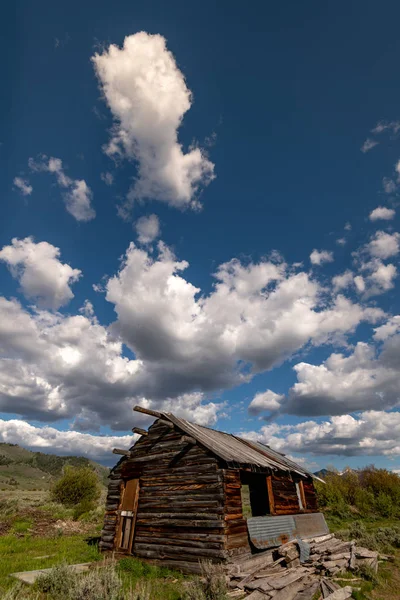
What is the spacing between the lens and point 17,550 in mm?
16469

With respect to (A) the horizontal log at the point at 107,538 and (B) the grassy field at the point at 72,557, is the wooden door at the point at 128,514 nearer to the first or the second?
(A) the horizontal log at the point at 107,538

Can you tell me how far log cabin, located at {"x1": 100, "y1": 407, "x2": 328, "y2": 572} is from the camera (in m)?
12.5

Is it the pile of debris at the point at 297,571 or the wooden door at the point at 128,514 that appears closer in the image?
the pile of debris at the point at 297,571

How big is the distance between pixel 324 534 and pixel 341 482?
2673 centimetres

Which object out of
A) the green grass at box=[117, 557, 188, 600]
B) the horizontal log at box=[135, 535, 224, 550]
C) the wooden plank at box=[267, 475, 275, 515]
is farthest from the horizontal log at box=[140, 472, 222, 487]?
the wooden plank at box=[267, 475, 275, 515]

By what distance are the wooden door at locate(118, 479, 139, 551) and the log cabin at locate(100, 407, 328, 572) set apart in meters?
0.04

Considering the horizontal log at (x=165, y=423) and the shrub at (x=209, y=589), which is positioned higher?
the horizontal log at (x=165, y=423)

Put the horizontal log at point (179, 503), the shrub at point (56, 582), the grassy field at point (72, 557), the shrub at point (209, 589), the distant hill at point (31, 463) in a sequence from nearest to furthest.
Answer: the shrub at point (209, 589), the shrub at point (56, 582), the grassy field at point (72, 557), the horizontal log at point (179, 503), the distant hill at point (31, 463)

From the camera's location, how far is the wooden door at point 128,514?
15.2m

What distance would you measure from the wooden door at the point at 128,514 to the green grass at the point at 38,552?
1.22 meters

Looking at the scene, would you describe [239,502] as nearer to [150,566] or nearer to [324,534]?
[150,566]

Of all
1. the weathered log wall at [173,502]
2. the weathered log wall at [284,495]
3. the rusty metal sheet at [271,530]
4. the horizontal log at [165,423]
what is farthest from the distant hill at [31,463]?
the rusty metal sheet at [271,530]

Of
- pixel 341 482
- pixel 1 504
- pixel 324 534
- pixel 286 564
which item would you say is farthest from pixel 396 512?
pixel 1 504

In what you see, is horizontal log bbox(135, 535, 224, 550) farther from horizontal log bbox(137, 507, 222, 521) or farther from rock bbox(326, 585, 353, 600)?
rock bbox(326, 585, 353, 600)
